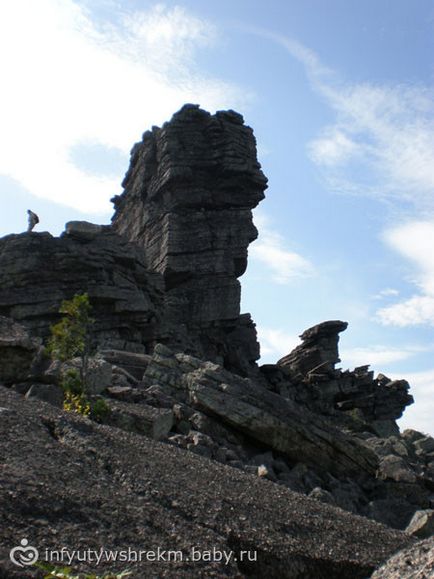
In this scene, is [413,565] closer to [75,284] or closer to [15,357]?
[15,357]

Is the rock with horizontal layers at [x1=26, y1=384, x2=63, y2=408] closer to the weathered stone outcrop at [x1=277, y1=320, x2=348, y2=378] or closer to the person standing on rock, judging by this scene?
the person standing on rock

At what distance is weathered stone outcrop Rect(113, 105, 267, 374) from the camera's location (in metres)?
79.4

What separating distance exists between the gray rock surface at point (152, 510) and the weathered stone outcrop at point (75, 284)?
40.0 metres

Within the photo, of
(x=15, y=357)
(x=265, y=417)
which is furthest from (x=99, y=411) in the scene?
(x=265, y=417)

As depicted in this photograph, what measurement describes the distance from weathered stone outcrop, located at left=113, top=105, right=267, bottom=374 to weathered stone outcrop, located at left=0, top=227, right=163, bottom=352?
11.6 m

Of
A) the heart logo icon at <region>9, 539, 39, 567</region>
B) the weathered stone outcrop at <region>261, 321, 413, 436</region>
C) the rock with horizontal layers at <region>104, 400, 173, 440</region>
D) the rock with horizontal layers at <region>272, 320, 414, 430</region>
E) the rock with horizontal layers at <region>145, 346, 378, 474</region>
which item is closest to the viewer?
the heart logo icon at <region>9, 539, 39, 567</region>

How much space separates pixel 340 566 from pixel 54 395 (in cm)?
1424

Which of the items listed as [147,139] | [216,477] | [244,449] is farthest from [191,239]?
[216,477]

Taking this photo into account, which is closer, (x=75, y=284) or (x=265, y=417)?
(x=265, y=417)

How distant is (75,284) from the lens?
62875 mm

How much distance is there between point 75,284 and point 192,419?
120ft

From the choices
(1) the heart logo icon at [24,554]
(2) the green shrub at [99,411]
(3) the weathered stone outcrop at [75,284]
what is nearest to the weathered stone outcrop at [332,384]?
(3) the weathered stone outcrop at [75,284]

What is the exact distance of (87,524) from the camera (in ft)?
40.1

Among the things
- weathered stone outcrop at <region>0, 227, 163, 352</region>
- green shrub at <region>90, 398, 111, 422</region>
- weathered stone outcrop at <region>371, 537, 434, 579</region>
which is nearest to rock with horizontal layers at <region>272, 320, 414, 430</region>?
weathered stone outcrop at <region>0, 227, 163, 352</region>
